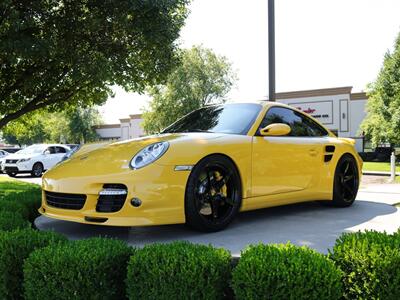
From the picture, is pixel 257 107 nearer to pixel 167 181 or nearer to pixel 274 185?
pixel 274 185

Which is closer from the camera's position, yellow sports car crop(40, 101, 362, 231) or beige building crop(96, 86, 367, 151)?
yellow sports car crop(40, 101, 362, 231)

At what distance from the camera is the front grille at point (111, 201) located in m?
3.79

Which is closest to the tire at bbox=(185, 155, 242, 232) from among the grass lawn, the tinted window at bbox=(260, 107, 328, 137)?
the tinted window at bbox=(260, 107, 328, 137)

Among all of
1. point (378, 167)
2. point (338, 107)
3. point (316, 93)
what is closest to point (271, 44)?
point (378, 167)

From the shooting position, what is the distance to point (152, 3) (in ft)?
29.0

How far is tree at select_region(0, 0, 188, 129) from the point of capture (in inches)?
332

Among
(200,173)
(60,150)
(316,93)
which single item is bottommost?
(60,150)

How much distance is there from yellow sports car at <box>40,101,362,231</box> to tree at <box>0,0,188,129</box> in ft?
14.0

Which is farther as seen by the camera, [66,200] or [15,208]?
[15,208]

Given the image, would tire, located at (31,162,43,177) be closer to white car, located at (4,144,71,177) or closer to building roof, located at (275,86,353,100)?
white car, located at (4,144,71,177)

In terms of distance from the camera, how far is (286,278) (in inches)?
95.3

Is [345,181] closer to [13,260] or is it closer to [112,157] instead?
[112,157]

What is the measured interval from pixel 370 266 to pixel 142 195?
1915 millimetres

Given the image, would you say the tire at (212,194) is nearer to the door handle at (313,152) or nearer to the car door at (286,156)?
the car door at (286,156)
